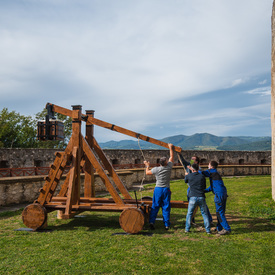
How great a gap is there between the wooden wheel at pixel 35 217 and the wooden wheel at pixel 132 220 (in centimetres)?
190

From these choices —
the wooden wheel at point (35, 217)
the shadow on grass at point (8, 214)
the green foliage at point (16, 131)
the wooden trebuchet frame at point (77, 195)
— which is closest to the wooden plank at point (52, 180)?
the wooden trebuchet frame at point (77, 195)

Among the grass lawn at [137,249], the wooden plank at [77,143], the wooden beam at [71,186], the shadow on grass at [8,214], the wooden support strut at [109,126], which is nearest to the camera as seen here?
the grass lawn at [137,249]

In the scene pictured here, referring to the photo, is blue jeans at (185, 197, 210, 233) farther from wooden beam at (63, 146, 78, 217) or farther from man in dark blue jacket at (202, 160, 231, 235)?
wooden beam at (63, 146, 78, 217)

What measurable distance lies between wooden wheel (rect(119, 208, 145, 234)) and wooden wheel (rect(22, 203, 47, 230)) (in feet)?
6.23

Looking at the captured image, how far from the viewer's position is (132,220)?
18.9 ft

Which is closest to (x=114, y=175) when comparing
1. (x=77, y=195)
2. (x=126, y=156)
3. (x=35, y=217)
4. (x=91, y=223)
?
(x=77, y=195)

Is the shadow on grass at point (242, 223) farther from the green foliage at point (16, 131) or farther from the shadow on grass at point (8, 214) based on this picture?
the green foliage at point (16, 131)

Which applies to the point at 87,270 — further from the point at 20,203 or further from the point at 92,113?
the point at 20,203

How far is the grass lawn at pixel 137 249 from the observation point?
397cm

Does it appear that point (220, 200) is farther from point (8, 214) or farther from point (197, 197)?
point (8, 214)

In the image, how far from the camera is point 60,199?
701 centimetres

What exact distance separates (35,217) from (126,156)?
612 inches

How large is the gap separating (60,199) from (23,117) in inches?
1239

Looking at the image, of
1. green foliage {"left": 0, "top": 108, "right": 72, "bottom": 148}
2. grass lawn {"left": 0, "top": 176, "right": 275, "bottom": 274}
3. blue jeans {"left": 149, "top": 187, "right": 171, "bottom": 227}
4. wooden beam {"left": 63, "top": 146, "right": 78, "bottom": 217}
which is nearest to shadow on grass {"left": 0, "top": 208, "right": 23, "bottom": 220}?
grass lawn {"left": 0, "top": 176, "right": 275, "bottom": 274}
